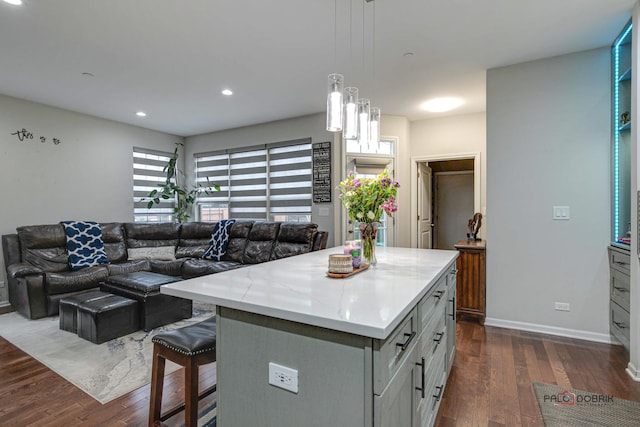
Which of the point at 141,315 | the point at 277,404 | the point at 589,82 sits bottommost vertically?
the point at 141,315

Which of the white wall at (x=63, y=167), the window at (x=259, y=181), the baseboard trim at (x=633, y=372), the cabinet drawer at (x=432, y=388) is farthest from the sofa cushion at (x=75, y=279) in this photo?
the baseboard trim at (x=633, y=372)

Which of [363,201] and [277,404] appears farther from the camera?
[363,201]

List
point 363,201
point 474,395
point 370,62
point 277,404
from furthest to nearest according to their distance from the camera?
point 370,62 < point 474,395 < point 363,201 < point 277,404

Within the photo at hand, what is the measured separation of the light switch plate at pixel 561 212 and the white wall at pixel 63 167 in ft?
20.1

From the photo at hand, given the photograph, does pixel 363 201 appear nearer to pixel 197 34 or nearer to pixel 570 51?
pixel 197 34

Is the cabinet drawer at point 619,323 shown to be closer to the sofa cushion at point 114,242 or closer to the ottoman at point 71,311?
the ottoman at point 71,311

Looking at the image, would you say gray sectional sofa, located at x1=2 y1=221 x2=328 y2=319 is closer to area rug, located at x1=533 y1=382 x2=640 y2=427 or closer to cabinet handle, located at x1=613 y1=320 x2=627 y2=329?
area rug, located at x1=533 y1=382 x2=640 y2=427

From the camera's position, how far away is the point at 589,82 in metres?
3.12

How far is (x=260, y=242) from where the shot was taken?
4902mm

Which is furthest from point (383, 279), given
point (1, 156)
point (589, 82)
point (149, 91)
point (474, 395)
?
point (1, 156)

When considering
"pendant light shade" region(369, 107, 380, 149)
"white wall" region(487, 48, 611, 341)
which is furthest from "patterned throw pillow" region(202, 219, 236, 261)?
"white wall" region(487, 48, 611, 341)

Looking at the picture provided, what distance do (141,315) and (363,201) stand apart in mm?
2608

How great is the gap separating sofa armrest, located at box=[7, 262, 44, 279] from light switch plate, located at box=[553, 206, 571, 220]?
5.52 metres

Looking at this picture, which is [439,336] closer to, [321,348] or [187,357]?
[321,348]
